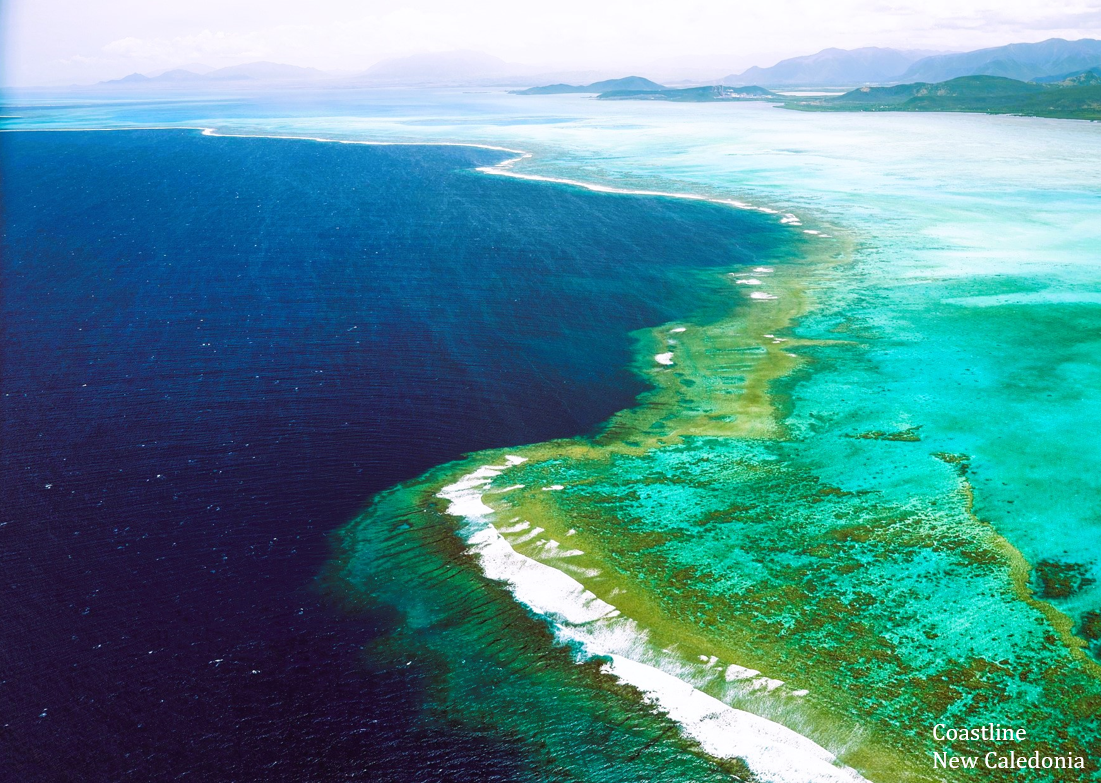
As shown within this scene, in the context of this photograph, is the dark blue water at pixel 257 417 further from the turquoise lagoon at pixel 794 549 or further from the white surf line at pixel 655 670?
the white surf line at pixel 655 670

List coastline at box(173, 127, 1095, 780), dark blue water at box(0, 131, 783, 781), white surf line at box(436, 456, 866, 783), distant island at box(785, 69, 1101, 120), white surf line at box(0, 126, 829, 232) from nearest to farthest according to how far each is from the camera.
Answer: white surf line at box(436, 456, 866, 783) < coastline at box(173, 127, 1095, 780) < dark blue water at box(0, 131, 783, 781) < white surf line at box(0, 126, 829, 232) < distant island at box(785, 69, 1101, 120)

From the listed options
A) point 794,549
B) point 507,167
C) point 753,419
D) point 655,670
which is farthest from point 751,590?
point 507,167

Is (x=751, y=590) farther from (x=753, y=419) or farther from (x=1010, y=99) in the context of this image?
(x=1010, y=99)

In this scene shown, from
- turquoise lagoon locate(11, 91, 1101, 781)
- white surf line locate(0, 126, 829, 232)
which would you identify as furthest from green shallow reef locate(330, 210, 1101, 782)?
white surf line locate(0, 126, 829, 232)

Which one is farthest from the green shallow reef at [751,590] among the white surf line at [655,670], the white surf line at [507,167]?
the white surf line at [507,167]

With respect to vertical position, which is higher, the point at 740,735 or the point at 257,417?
the point at 257,417

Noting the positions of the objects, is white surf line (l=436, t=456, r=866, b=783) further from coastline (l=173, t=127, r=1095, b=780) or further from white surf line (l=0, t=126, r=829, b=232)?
white surf line (l=0, t=126, r=829, b=232)

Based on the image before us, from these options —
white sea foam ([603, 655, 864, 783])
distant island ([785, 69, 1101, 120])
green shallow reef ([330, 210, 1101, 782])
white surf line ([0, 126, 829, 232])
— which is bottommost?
white sea foam ([603, 655, 864, 783])
